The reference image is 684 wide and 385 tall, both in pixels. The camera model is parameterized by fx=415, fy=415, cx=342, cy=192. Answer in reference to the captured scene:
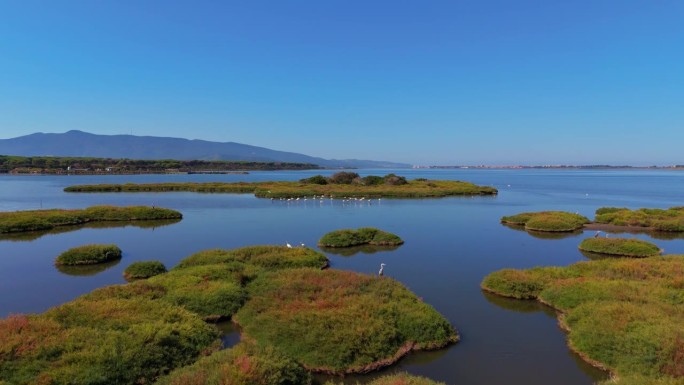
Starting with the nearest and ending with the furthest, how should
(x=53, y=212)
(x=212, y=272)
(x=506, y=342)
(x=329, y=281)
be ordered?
(x=506, y=342) < (x=329, y=281) < (x=212, y=272) < (x=53, y=212)

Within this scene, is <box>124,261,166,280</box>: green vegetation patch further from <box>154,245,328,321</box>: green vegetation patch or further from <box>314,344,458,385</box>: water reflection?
<box>314,344,458,385</box>: water reflection

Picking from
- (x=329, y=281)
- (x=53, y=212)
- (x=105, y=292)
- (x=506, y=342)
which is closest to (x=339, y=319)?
(x=329, y=281)

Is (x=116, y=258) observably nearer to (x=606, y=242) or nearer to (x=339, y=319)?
(x=339, y=319)

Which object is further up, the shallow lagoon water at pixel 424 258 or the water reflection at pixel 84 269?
the shallow lagoon water at pixel 424 258

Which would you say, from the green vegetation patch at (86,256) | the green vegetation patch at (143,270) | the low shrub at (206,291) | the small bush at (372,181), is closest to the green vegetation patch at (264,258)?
the green vegetation patch at (143,270)

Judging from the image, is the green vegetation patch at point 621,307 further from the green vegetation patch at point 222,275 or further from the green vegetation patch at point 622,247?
the green vegetation patch at point 222,275

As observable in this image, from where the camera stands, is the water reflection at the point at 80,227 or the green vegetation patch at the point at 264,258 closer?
the green vegetation patch at the point at 264,258
